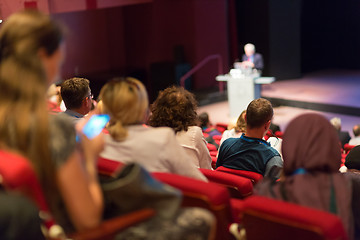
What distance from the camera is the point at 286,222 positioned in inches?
67.9

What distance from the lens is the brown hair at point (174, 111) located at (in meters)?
3.11

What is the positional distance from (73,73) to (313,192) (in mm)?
10722

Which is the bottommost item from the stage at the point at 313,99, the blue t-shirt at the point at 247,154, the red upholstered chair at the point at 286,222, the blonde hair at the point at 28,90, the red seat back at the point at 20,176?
the stage at the point at 313,99

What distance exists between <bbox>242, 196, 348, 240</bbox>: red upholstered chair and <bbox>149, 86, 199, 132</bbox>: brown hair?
1.29m

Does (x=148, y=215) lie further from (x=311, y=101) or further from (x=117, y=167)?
(x=311, y=101)

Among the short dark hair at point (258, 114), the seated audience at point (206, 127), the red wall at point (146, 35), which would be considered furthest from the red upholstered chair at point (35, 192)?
the red wall at point (146, 35)

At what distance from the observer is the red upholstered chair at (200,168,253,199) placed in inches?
101

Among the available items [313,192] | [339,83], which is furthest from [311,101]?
[313,192]

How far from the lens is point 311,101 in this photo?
10.0 meters

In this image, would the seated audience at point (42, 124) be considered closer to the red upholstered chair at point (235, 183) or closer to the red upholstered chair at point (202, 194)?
the red upholstered chair at point (202, 194)

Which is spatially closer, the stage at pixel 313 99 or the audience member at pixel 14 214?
the audience member at pixel 14 214

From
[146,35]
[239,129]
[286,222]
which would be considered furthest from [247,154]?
[146,35]

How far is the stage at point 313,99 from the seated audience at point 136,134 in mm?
7084

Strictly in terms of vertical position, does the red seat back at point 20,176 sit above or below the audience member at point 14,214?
above
